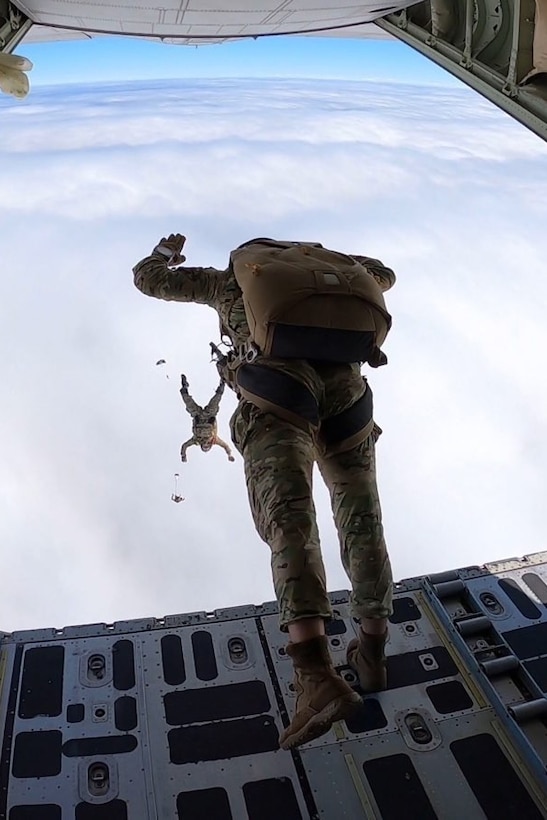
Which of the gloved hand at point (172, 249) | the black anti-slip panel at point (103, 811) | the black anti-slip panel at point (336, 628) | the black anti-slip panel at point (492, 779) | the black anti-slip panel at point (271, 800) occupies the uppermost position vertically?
the gloved hand at point (172, 249)

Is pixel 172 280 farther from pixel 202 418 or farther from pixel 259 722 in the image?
pixel 202 418

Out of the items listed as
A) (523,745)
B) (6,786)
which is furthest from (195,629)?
(523,745)

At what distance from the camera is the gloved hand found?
4.20m

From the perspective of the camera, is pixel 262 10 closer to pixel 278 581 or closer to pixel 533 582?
pixel 278 581

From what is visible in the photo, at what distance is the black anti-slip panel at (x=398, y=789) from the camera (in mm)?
4374

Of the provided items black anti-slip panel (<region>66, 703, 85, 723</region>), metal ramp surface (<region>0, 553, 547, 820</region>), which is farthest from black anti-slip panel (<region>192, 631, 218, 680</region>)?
black anti-slip panel (<region>66, 703, 85, 723</region>)

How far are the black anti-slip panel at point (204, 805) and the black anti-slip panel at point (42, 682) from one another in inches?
50.9

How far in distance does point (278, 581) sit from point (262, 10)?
14.0 ft

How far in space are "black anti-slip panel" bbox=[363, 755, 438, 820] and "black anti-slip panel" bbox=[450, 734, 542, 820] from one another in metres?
0.38

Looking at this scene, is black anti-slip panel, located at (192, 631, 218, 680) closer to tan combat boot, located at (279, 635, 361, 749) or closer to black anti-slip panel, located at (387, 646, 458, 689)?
black anti-slip panel, located at (387, 646, 458, 689)

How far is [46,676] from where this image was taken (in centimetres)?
539

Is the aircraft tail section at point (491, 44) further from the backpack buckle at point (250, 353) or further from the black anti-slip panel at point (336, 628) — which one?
the black anti-slip panel at point (336, 628)

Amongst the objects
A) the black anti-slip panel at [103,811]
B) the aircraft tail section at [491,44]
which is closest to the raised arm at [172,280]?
the aircraft tail section at [491,44]

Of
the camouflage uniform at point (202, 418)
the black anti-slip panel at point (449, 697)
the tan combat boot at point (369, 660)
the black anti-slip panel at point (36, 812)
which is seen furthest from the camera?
the camouflage uniform at point (202, 418)
